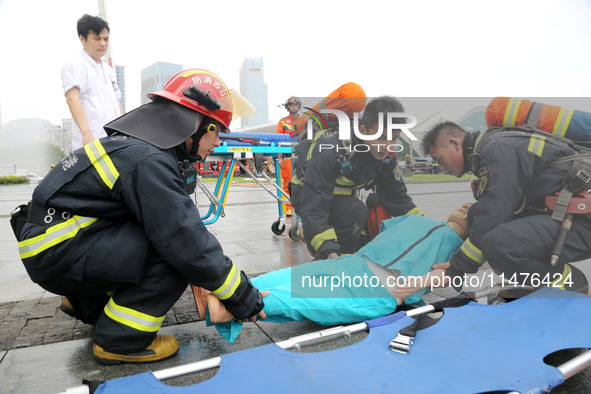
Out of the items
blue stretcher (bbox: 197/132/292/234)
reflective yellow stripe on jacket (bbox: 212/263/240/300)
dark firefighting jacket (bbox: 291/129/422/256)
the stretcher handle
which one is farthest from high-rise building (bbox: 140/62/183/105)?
the stretcher handle

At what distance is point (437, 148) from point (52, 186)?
1.74m

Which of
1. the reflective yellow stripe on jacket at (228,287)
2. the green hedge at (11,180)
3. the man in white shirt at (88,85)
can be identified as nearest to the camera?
the reflective yellow stripe on jacket at (228,287)

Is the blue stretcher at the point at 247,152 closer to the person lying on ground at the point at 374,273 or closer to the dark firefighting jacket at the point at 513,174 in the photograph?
the person lying on ground at the point at 374,273

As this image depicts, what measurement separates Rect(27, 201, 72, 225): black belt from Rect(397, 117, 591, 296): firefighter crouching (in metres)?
1.66

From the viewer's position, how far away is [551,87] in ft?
6.46

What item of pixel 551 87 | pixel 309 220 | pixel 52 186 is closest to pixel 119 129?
pixel 52 186

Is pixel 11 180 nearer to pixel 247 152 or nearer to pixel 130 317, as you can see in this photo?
pixel 247 152

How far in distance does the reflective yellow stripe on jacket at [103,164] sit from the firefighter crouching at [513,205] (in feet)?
4.71

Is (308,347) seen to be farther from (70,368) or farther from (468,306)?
(70,368)

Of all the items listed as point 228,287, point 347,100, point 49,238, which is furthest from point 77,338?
point 347,100

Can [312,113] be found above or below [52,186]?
above

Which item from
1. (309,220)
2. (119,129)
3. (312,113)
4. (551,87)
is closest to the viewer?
(119,129)

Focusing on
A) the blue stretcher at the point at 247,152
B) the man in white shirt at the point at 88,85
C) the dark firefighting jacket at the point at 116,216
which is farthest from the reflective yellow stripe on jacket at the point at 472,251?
the blue stretcher at the point at 247,152

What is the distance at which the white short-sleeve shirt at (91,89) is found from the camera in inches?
99.6
